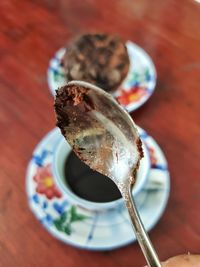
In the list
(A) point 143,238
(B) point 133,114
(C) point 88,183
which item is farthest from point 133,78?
(A) point 143,238

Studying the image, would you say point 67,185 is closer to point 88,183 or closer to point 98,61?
point 88,183

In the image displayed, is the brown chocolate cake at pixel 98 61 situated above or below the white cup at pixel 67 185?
above

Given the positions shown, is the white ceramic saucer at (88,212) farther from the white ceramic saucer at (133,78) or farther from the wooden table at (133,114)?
the white ceramic saucer at (133,78)

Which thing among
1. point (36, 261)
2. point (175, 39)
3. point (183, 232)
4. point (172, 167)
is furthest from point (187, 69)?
point (36, 261)

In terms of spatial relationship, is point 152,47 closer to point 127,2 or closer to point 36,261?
point 127,2

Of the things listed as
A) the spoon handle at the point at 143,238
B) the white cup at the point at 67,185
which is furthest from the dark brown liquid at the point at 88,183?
the spoon handle at the point at 143,238
